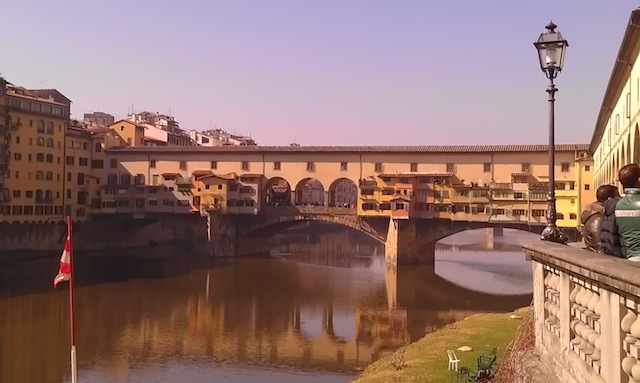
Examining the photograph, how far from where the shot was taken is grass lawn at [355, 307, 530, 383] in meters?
19.5

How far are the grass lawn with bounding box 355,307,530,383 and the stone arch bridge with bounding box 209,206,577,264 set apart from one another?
28.9 m

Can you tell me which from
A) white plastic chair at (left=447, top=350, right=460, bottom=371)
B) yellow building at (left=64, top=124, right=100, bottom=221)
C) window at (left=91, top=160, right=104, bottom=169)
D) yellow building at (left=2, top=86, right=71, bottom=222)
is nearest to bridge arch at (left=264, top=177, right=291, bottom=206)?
window at (left=91, top=160, right=104, bottom=169)

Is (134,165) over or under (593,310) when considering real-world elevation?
over

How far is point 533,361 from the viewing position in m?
9.34

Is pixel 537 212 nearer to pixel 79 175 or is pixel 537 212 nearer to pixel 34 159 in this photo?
pixel 79 175

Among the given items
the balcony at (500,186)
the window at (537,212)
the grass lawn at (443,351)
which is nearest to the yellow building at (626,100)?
the grass lawn at (443,351)

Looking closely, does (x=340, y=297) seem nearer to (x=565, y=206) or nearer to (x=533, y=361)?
(x=565, y=206)

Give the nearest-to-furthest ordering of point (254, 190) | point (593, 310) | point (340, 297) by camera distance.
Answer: point (593, 310) < point (340, 297) < point (254, 190)

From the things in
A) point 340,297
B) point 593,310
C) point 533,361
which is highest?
point 593,310

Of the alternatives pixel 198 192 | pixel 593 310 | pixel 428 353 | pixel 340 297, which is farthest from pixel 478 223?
pixel 593 310

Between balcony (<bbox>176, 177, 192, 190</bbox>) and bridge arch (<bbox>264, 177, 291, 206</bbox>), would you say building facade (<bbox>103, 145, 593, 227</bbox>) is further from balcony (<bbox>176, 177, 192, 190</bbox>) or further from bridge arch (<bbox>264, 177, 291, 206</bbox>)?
bridge arch (<bbox>264, 177, 291, 206</bbox>)

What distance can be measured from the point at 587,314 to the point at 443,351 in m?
17.2

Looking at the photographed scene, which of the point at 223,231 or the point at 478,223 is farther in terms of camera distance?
the point at 223,231

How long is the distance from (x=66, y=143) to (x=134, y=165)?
8079mm
